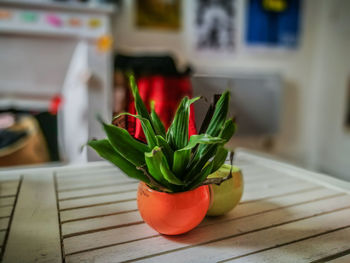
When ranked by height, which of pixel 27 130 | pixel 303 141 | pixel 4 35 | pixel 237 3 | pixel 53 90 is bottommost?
pixel 303 141

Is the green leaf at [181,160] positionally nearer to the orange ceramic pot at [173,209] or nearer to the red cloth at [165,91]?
the orange ceramic pot at [173,209]

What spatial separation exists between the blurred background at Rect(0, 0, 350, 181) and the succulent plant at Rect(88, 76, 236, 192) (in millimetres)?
987

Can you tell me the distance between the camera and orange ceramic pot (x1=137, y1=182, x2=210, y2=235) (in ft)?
1.60

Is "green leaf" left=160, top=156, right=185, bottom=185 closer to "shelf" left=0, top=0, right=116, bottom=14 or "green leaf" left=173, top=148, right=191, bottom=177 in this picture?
"green leaf" left=173, top=148, right=191, bottom=177

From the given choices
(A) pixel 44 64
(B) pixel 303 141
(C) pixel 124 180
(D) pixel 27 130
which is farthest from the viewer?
(B) pixel 303 141

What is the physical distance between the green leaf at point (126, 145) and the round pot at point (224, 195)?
15 cm

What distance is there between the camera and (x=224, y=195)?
0.58 m

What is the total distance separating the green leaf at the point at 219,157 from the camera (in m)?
0.48

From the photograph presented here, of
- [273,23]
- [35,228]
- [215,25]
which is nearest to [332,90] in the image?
[273,23]

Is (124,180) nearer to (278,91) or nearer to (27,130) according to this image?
(27,130)

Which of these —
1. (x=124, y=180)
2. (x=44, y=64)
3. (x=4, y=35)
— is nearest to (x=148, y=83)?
(x=44, y=64)

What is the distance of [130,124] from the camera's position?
1.77ft

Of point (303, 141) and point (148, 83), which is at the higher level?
point (148, 83)

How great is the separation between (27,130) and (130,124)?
63.6 inches
